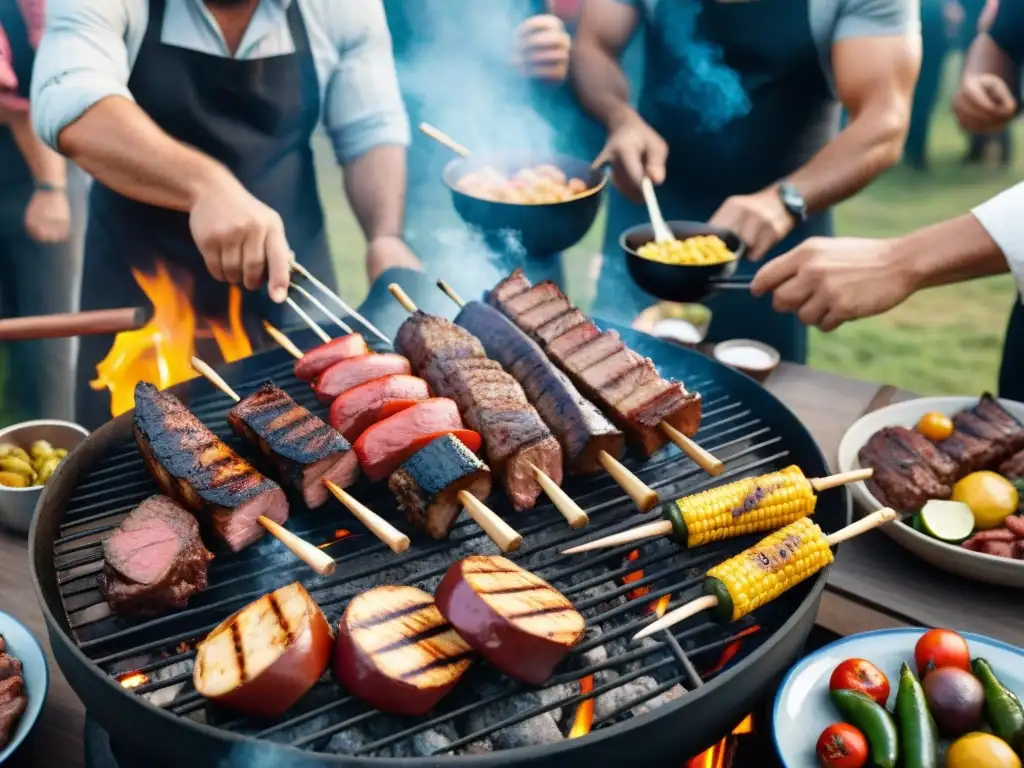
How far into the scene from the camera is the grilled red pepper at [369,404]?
10.5 feet

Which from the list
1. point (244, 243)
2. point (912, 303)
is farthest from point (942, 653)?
point (912, 303)

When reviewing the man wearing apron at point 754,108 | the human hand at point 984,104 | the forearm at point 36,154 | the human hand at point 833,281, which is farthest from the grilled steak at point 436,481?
the forearm at point 36,154

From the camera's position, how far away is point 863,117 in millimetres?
5504

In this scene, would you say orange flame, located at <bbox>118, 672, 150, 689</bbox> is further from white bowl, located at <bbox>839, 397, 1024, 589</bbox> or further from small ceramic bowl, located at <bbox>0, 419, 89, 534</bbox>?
white bowl, located at <bbox>839, 397, 1024, 589</bbox>

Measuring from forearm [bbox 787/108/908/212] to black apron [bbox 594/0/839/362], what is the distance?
1.49 feet

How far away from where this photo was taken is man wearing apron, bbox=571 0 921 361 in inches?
211

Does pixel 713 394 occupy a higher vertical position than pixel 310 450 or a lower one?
lower

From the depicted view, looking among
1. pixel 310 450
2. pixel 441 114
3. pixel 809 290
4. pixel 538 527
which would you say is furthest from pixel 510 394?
pixel 441 114

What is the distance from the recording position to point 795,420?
3.33 meters

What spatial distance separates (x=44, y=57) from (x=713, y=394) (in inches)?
160

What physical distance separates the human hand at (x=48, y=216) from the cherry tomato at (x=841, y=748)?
607 centimetres

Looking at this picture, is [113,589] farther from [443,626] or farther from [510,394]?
[510,394]

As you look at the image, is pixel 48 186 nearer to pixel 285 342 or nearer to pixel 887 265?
pixel 285 342

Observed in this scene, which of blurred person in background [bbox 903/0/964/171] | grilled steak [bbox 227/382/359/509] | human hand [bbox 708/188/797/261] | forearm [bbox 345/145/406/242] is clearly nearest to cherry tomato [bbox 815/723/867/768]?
grilled steak [bbox 227/382/359/509]
